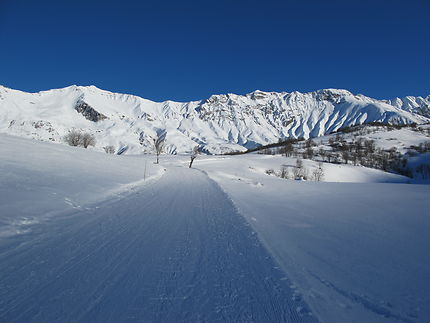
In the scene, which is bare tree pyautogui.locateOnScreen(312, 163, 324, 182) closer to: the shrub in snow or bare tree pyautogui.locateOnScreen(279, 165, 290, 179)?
bare tree pyautogui.locateOnScreen(279, 165, 290, 179)

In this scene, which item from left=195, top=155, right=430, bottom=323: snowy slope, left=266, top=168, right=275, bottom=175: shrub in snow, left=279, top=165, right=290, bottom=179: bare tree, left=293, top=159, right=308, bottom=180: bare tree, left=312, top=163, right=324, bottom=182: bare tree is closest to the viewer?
left=195, top=155, right=430, bottom=323: snowy slope

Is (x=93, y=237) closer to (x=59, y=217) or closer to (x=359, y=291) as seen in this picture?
(x=59, y=217)

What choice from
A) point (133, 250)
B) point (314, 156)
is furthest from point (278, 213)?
point (314, 156)

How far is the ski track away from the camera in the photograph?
3.26m

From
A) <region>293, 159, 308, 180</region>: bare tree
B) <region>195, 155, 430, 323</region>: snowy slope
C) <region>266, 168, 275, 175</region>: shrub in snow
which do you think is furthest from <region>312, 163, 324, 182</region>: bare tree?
<region>195, 155, 430, 323</region>: snowy slope

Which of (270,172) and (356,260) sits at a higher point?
(356,260)

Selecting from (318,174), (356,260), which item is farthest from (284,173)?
(356,260)

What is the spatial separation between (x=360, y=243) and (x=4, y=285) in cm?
834

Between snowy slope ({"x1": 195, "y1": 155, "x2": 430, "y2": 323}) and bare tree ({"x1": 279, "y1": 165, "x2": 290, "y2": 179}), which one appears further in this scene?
bare tree ({"x1": 279, "y1": 165, "x2": 290, "y2": 179})

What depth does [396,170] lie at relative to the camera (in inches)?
5655

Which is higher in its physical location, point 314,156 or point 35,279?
point 314,156

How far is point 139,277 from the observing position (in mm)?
4137

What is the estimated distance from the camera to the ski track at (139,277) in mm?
3260

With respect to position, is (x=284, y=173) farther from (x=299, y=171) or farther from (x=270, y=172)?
(x=299, y=171)
